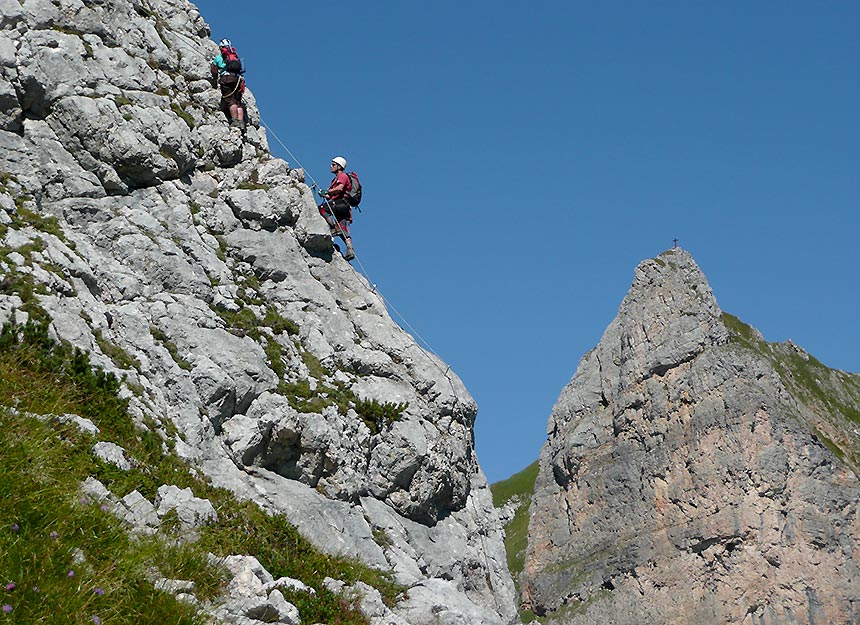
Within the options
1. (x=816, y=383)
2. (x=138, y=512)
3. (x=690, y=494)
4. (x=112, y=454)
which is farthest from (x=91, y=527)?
(x=816, y=383)

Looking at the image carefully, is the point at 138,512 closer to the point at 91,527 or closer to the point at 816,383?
the point at 91,527

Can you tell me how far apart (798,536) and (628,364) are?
22.9 m

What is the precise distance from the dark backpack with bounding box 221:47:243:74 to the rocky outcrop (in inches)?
32.0

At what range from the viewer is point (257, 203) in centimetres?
2034

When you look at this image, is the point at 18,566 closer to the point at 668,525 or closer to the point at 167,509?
the point at 167,509

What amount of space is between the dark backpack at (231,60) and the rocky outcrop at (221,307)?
81 cm

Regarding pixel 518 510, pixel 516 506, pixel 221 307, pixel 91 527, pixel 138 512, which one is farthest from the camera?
pixel 516 506

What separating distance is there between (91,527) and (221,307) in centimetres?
844

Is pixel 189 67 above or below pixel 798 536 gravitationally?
below

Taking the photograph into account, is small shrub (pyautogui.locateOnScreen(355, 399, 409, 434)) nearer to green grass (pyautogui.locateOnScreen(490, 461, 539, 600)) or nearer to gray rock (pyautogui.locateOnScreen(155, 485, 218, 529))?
gray rock (pyautogui.locateOnScreen(155, 485, 218, 529))

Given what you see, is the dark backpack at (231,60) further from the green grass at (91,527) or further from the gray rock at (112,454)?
the gray rock at (112,454)

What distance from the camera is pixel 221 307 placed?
18.1 metres

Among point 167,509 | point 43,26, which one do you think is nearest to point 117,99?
point 43,26

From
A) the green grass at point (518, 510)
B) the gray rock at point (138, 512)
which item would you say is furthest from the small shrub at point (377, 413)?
the green grass at point (518, 510)
